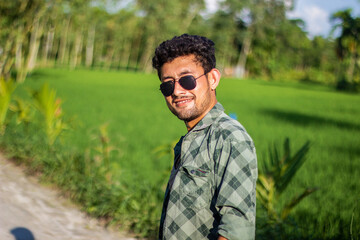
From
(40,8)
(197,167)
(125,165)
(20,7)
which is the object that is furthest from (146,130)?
(40,8)

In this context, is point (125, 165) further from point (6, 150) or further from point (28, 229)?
point (28, 229)

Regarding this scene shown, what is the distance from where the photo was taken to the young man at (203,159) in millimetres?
1021

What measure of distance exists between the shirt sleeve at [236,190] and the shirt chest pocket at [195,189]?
0.06 m

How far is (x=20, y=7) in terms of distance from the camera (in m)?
11.7

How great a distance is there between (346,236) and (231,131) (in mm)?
2115

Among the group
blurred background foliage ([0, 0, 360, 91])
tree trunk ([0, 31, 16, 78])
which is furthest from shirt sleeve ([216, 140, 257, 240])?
blurred background foliage ([0, 0, 360, 91])

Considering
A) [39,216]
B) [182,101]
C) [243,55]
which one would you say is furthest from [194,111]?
[243,55]

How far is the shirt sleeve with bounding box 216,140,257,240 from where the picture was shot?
99 cm

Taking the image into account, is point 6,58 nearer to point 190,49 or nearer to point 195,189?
point 190,49

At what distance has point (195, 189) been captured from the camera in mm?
1123

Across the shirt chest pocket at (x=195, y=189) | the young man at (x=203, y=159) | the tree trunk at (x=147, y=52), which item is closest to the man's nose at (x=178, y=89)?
the young man at (x=203, y=159)

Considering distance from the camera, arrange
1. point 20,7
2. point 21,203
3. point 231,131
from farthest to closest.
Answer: point 20,7 < point 21,203 < point 231,131

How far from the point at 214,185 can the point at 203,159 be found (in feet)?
0.29

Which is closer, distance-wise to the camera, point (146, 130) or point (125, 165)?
point (125, 165)
